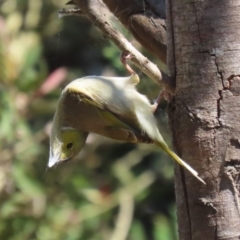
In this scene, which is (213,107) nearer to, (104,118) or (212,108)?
(212,108)

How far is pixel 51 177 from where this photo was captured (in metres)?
2.36

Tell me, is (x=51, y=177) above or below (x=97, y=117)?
below

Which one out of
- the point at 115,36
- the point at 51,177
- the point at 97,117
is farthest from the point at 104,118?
the point at 51,177

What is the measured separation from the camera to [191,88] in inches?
42.1

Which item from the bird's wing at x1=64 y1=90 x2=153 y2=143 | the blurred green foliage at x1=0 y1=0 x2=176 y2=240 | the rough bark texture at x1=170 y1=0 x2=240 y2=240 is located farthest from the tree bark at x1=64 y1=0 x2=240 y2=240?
the blurred green foliage at x1=0 y1=0 x2=176 y2=240

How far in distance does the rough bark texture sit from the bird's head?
21 centimetres

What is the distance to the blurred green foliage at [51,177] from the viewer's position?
2178 millimetres

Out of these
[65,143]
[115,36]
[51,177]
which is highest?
[115,36]

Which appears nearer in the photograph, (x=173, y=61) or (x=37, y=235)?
(x=173, y=61)

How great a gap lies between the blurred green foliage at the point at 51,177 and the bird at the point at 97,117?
71 centimetres

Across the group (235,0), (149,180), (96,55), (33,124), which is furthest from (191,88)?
(96,55)

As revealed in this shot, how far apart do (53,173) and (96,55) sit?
108 centimetres

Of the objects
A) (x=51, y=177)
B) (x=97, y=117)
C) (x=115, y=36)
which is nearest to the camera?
(x=115, y=36)

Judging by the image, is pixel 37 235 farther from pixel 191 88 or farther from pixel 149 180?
pixel 191 88
